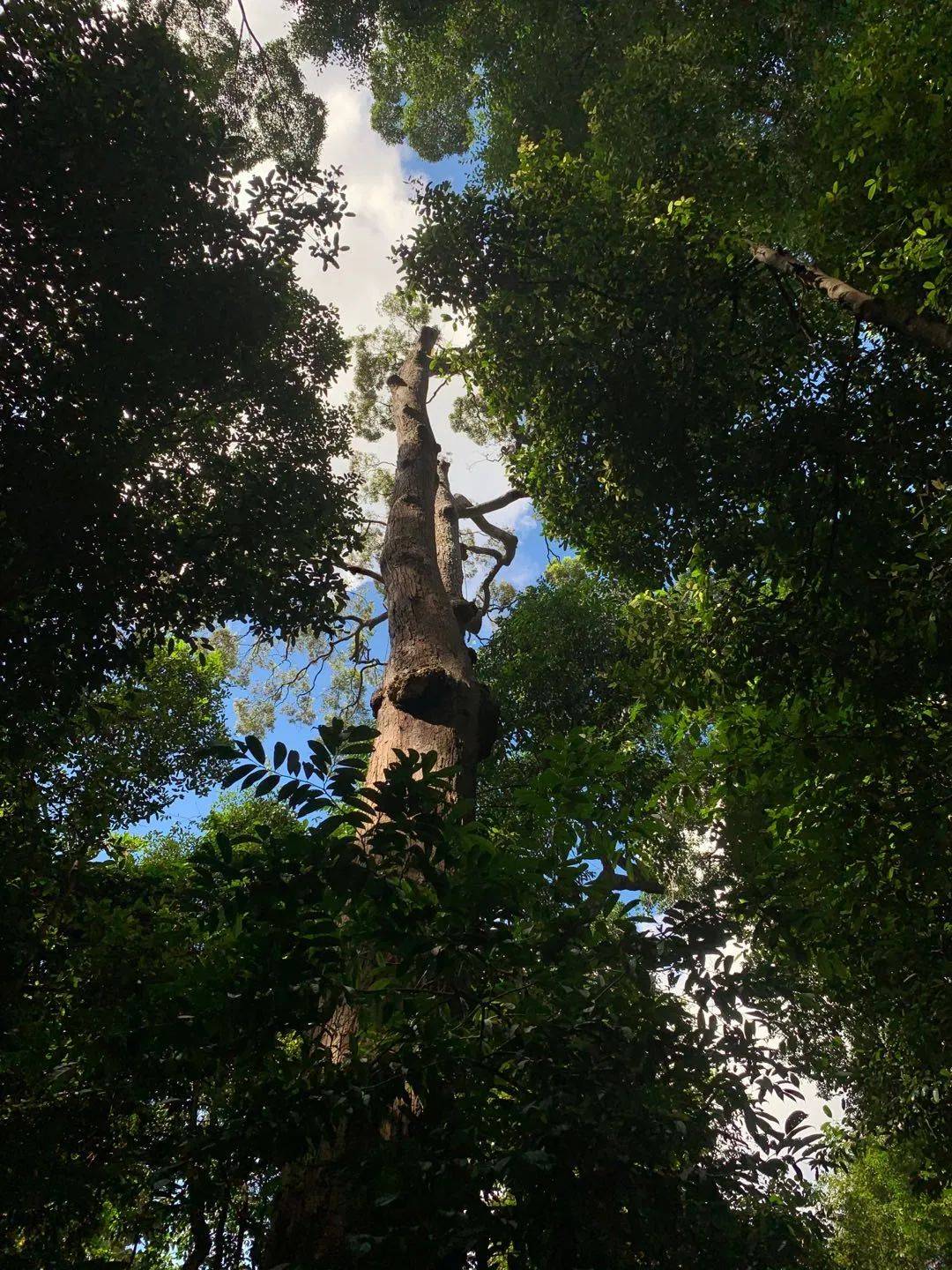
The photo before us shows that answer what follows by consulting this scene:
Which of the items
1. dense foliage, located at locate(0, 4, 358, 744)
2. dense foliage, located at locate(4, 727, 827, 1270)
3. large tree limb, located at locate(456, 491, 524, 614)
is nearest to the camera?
dense foliage, located at locate(4, 727, 827, 1270)

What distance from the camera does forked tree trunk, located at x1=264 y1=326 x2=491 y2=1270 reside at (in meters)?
2.61

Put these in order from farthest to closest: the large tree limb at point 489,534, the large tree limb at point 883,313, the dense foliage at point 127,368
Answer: the large tree limb at point 489,534
the dense foliage at point 127,368
the large tree limb at point 883,313

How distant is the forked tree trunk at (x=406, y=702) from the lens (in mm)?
2613

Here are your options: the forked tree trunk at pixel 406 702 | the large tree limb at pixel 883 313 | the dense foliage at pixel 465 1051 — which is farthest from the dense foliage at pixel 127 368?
the large tree limb at pixel 883 313

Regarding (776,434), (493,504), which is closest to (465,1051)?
(776,434)

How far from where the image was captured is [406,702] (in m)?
4.76

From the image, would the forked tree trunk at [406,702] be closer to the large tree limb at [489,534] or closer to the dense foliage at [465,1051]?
the dense foliage at [465,1051]

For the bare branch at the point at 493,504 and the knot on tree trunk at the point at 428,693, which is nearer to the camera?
the knot on tree trunk at the point at 428,693

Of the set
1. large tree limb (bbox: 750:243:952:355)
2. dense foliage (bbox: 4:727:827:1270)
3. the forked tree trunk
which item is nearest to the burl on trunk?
the forked tree trunk

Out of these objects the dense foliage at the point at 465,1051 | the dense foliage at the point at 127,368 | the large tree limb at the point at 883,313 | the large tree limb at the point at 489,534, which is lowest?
the dense foliage at the point at 465,1051

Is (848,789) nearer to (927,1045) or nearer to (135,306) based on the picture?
(927,1045)

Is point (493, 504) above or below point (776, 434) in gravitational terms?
above

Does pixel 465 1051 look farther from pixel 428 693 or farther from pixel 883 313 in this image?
pixel 883 313

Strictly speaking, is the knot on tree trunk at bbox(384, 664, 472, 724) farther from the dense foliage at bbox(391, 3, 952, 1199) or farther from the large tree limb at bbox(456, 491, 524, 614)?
the large tree limb at bbox(456, 491, 524, 614)
